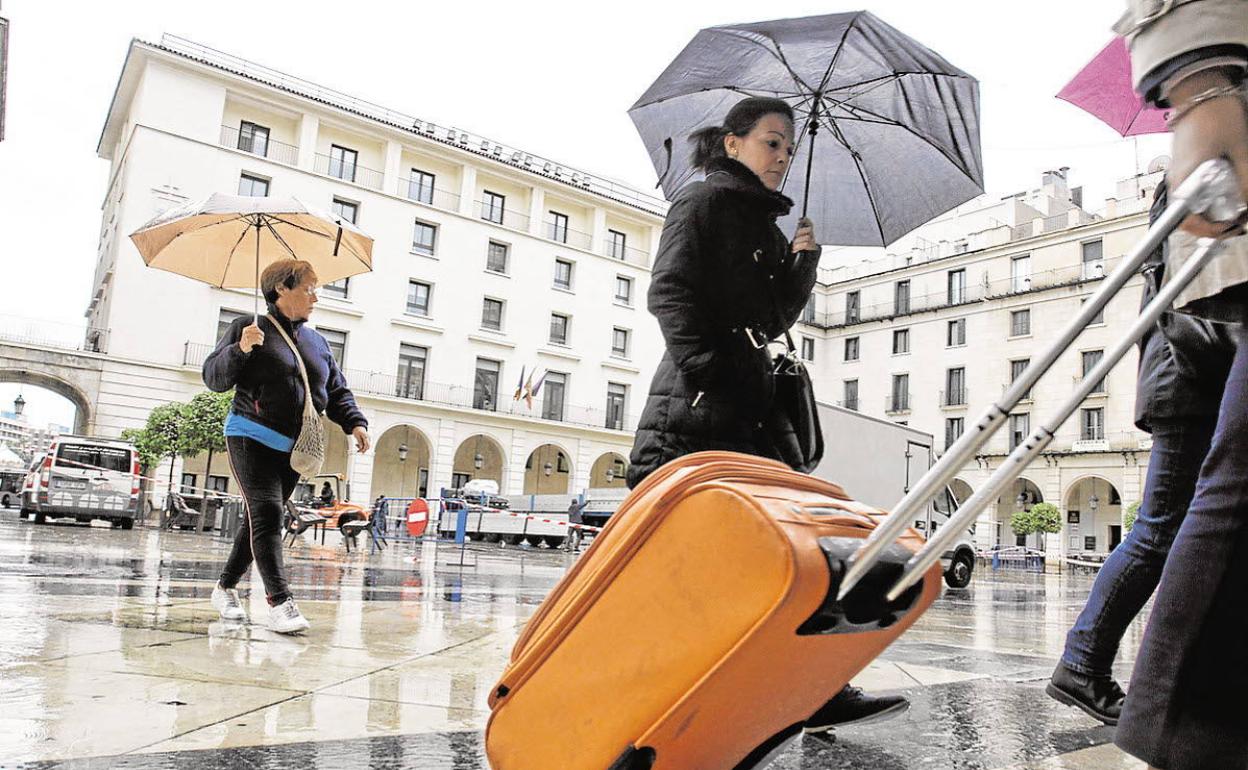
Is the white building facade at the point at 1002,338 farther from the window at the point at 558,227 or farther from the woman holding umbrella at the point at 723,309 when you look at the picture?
the woman holding umbrella at the point at 723,309

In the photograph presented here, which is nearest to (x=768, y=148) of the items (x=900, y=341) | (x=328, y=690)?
(x=328, y=690)

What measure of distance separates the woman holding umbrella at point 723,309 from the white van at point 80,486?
58.8 ft

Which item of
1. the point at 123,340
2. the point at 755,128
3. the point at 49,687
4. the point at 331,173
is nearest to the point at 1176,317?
the point at 755,128

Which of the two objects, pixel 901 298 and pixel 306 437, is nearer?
pixel 306 437

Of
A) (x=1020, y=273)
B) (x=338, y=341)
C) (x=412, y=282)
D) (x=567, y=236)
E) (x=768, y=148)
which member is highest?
(x=567, y=236)

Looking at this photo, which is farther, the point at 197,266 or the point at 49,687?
the point at 197,266

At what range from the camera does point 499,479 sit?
37531 mm

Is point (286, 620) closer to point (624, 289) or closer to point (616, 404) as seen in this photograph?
point (616, 404)

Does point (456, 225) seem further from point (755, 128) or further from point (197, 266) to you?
point (755, 128)

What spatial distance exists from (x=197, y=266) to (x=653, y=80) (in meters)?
3.33

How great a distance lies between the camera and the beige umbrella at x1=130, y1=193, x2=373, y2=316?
509 cm

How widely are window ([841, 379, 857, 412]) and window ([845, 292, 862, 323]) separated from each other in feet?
10.7

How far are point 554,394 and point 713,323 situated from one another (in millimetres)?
35934

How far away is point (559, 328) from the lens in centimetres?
Answer: 3872
